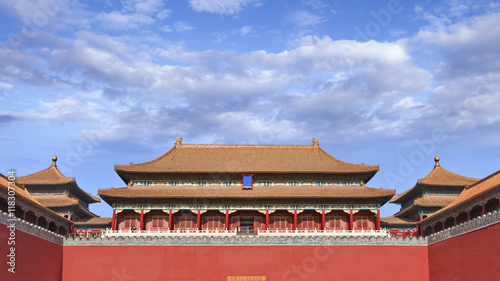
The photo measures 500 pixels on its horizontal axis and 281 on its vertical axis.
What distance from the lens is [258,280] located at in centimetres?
3038

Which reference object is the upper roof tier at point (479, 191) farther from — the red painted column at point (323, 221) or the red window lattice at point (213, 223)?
the red window lattice at point (213, 223)

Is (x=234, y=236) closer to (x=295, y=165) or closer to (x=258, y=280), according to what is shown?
(x=258, y=280)

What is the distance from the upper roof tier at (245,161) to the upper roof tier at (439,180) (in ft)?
22.6

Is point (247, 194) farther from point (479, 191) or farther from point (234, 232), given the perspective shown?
point (479, 191)

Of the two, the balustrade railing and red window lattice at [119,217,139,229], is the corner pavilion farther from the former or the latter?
the balustrade railing

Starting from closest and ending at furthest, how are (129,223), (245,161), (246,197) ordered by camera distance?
1. (246,197)
2. (129,223)
3. (245,161)

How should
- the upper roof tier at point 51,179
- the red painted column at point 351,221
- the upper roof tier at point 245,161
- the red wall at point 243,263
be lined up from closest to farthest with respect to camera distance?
the red wall at point 243,263 < the red painted column at point 351,221 < the upper roof tier at point 245,161 < the upper roof tier at point 51,179

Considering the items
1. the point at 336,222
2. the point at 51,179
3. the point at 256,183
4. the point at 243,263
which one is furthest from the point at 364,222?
the point at 51,179

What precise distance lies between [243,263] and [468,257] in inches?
510

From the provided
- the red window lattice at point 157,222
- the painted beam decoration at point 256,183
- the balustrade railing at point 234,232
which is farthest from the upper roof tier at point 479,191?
the red window lattice at point 157,222

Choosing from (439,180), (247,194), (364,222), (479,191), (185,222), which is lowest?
(364,222)

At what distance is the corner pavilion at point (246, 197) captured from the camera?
115ft

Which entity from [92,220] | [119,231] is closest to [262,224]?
[119,231]

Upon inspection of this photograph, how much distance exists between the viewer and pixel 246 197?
1373 inches
